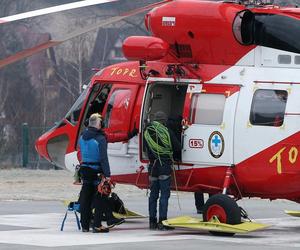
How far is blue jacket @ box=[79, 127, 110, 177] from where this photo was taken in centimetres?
1611

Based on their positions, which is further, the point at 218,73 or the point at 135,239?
the point at 218,73

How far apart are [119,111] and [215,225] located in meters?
3.02

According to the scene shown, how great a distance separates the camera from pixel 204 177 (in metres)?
16.7

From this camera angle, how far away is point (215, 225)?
15.8 m

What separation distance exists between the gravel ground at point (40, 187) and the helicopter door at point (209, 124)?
7.39 metres

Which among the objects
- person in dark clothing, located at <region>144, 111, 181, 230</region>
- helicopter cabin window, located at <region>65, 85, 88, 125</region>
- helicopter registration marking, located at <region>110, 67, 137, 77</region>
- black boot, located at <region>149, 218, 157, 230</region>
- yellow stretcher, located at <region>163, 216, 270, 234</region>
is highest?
helicopter registration marking, located at <region>110, 67, 137, 77</region>

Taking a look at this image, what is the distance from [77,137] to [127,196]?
20.2 ft

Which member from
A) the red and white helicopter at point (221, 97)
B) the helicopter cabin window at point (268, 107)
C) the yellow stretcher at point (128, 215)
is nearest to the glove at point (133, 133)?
the red and white helicopter at point (221, 97)

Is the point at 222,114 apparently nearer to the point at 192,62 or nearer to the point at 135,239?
the point at 192,62

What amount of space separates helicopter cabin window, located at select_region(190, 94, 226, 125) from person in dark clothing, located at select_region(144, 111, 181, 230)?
50cm

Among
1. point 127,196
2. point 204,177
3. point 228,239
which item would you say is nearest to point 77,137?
point 204,177

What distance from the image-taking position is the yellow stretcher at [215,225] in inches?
610

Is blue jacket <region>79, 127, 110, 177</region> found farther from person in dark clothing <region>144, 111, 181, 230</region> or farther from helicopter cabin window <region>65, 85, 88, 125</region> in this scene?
helicopter cabin window <region>65, 85, 88, 125</region>

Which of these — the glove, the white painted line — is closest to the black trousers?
the white painted line
